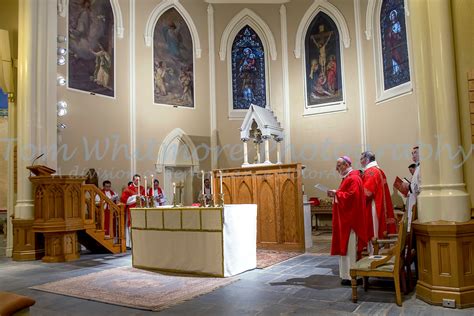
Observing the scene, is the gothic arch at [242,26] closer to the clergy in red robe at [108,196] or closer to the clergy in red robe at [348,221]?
the clergy in red robe at [108,196]

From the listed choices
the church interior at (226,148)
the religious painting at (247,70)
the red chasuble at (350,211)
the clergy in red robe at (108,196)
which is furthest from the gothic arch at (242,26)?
the red chasuble at (350,211)

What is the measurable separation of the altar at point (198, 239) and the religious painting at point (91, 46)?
5370 mm

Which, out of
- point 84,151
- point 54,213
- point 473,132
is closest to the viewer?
point 473,132

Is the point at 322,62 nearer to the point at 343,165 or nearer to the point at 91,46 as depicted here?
the point at 91,46

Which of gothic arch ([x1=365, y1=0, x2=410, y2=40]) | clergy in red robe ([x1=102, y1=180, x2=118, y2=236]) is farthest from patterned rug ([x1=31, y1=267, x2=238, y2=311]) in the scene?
gothic arch ([x1=365, y1=0, x2=410, y2=40])

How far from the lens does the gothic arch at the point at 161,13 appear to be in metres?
12.9

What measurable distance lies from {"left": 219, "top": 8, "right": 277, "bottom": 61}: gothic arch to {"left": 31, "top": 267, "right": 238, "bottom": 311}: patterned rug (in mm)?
9462

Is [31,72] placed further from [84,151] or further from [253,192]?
[253,192]

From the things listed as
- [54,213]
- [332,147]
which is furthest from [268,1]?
[54,213]

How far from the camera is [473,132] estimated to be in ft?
15.0

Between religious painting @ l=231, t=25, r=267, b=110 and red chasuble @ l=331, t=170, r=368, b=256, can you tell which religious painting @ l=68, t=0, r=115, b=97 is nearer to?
religious painting @ l=231, t=25, r=267, b=110

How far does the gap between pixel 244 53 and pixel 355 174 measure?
9.82 metres

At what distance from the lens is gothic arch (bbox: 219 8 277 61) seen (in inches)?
562

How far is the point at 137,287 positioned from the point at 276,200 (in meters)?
4.08
